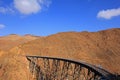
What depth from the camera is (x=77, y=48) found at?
65.9 m

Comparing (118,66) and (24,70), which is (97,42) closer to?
(118,66)

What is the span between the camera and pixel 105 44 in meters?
70.6

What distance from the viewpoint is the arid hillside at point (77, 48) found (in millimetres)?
54500

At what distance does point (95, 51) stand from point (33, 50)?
16.6 meters

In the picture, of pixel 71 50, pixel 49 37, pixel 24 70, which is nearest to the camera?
pixel 24 70

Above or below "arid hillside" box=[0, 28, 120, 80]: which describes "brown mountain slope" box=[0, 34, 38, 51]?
above

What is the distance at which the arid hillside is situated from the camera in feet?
179

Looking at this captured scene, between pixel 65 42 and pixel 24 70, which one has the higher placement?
pixel 65 42

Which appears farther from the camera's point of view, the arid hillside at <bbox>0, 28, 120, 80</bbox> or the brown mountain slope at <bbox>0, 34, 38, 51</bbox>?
the brown mountain slope at <bbox>0, 34, 38, 51</bbox>

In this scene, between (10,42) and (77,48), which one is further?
(10,42)

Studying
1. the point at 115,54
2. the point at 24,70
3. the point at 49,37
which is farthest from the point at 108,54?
the point at 24,70

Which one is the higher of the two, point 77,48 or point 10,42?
point 10,42

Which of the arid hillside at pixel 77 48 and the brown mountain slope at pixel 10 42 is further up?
the brown mountain slope at pixel 10 42

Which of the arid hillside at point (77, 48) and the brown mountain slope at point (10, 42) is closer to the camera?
the arid hillside at point (77, 48)
